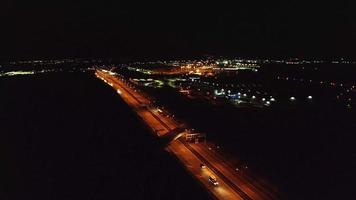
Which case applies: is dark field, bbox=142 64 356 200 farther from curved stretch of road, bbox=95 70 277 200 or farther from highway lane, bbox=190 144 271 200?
curved stretch of road, bbox=95 70 277 200

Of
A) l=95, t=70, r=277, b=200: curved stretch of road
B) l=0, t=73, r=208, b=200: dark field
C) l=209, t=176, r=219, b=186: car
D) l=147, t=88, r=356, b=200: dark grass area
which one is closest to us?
l=95, t=70, r=277, b=200: curved stretch of road

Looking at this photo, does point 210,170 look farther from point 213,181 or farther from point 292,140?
point 292,140

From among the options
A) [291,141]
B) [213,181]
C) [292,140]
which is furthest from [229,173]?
[292,140]

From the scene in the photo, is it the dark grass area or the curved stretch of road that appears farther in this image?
the dark grass area

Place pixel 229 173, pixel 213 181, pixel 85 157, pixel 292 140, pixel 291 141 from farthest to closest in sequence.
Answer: pixel 292 140 < pixel 291 141 < pixel 85 157 < pixel 229 173 < pixel 213 181

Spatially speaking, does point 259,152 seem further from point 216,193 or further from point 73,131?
point 73,131


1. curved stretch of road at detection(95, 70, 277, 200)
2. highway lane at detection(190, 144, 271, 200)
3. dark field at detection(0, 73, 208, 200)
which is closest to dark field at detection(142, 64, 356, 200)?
highway lane at detection(190, 144, 271, 200)

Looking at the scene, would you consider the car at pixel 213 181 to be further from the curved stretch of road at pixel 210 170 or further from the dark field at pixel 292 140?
the dark field at pixel 292 140

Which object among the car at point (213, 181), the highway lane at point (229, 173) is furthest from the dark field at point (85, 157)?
the highway lane at point (229, 173)
